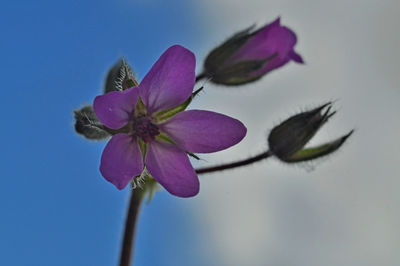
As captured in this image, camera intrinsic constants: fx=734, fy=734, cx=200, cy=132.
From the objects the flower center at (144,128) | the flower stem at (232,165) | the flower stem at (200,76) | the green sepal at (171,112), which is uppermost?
the flower stem at (200,76)

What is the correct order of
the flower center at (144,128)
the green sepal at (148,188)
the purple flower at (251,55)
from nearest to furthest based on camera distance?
the flower center at (144,128) < the green sepal at (148,188) < the purple flower at (251,55)

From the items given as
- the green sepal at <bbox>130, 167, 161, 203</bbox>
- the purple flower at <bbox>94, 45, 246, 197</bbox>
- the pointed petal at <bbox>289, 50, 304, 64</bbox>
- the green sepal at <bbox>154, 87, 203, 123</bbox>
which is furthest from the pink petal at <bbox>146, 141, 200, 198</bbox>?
the pointed petal at <bbox>289, 50, 304, 64</bbox>

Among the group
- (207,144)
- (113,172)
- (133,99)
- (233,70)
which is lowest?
(113,172)

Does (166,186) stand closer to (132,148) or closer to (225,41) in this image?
(132,148)

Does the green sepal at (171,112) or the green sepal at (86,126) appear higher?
the green sepal at (86,126)

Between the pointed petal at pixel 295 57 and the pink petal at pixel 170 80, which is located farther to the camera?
the pointed petal at pixel 295 57

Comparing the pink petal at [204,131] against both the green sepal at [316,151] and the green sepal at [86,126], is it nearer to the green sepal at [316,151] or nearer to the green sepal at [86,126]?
the green sepal at [86,126]

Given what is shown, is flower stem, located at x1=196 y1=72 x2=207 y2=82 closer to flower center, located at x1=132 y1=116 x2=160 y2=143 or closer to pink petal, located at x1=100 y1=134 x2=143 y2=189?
flower center, located at x1=132 y1=116 x2=160 y2=143

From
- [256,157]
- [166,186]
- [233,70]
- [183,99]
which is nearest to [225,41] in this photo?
[233,70]

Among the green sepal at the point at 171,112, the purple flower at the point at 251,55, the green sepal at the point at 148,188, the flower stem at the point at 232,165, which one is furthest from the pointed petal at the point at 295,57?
the green sepal at the point at 171,112
